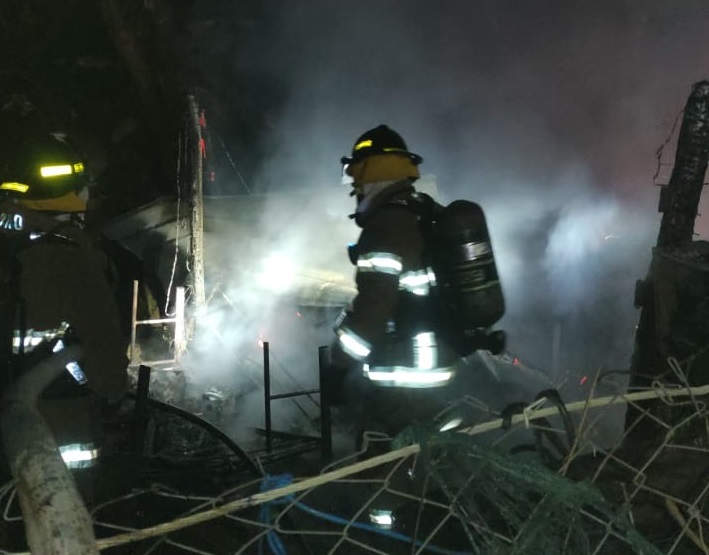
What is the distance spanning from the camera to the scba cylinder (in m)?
2.71

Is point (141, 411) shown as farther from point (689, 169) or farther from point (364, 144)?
point (689, 169)

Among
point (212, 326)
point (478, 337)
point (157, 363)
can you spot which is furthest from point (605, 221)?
point (478, 337)

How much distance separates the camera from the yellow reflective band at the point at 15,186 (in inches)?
117

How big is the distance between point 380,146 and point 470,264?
810 millimetres

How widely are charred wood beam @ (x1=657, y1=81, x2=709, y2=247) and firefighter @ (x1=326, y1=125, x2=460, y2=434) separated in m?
3.47

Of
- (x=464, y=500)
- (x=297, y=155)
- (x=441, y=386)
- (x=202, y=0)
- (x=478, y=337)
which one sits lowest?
(x=464, y=500)

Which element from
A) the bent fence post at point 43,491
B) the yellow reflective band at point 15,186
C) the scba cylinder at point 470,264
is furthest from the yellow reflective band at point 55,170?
the scba cylinder at point 470,264

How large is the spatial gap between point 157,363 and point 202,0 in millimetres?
11154

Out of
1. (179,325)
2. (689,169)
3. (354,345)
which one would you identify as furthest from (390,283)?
(179,325)

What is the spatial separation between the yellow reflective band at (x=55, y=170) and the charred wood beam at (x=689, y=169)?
4916mm

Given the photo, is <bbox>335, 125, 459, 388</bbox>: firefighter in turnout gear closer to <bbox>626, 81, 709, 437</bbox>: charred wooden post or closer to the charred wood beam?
<bbox>626, 81, 709, 437</bbox>: charred wooden post

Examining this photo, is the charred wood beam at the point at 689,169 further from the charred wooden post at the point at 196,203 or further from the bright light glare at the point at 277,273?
the charred wooden post at the point at 196,203

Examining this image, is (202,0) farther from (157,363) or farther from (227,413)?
(227,413)

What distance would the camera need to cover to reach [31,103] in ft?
45.9
